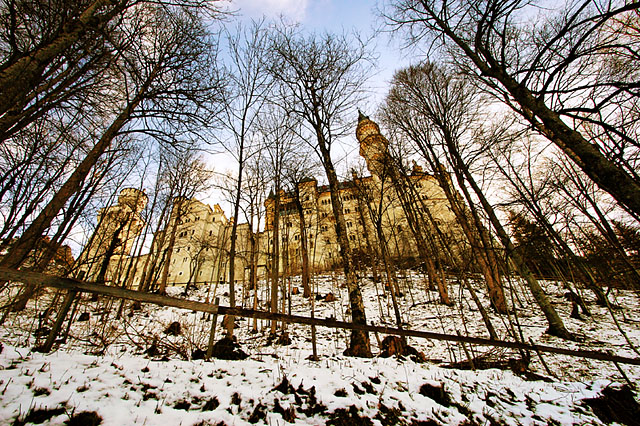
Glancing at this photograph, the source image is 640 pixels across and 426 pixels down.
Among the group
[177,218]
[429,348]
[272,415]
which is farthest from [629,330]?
[177,218]

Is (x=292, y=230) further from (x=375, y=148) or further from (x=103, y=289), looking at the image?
(x=103, y=289)

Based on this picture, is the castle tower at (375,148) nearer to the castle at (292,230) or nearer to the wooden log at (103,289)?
the castle at (292,230)

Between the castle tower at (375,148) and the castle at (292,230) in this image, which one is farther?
the castle at (292,230)

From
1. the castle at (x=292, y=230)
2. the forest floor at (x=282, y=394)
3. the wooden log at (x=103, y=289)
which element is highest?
the castle at (x=292, y=230)

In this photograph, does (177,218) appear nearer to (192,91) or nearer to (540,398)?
(192,91)

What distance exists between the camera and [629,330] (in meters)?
7.51

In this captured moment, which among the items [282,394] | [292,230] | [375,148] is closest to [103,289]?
[282,394]

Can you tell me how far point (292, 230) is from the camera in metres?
31.7

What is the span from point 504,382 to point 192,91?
9.19 meters

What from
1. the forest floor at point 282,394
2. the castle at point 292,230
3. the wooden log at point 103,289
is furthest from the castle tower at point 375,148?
the wooden log at point 103,289

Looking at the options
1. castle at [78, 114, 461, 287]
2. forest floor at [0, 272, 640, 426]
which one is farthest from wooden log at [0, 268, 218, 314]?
castle at [78, 114, 461, 287]

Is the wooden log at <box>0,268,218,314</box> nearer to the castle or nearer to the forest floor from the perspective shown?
the forest floor

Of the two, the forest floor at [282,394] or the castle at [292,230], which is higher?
the castle at [292,230]

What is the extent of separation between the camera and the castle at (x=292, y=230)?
38.2ft
